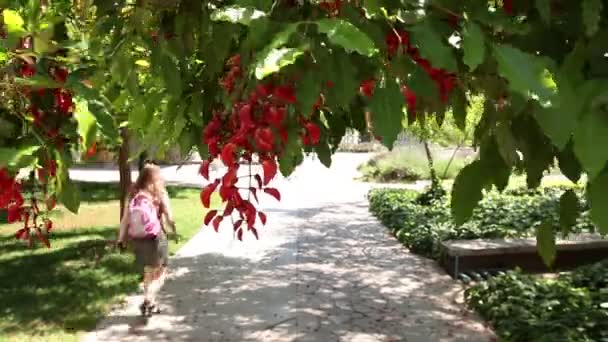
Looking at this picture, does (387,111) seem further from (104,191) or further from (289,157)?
(104,191)

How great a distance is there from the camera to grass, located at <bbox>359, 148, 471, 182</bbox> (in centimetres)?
2166

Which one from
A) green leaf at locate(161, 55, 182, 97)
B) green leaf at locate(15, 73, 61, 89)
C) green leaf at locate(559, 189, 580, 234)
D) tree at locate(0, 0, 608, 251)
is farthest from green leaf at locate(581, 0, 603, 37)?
green leaf at locate(15, 73, 61, 89)

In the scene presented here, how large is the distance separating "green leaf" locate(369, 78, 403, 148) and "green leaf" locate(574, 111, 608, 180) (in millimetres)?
313

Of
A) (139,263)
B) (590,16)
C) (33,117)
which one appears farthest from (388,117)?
(139,263)

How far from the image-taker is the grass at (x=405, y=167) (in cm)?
2166

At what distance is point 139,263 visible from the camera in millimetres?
6578

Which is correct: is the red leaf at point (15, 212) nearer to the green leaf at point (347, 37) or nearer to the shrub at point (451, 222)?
the green leaf at point (347, 37)

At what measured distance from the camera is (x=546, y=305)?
5969 mm

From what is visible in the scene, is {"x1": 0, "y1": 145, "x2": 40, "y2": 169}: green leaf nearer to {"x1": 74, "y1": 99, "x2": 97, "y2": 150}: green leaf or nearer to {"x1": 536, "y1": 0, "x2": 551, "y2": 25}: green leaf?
{"x1": 74, "y1": 99, "x2": 97, "y2": 150}: green leaf

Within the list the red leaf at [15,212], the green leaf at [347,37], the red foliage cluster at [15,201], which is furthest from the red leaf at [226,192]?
the red leaf at [15,212]

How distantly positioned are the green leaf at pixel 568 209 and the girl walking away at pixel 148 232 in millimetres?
4760

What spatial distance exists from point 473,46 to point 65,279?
7611 millimetres

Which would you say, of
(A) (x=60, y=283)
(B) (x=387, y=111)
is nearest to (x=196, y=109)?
(B) (x=387, y=111)

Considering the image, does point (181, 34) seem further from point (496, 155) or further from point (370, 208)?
point (370, 208)
